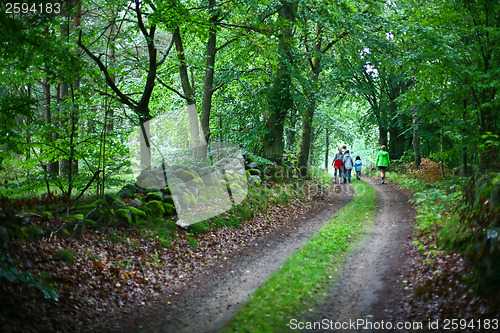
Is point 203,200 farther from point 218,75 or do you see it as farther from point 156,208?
point 218,75

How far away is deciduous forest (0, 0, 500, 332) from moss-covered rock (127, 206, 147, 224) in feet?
0.14

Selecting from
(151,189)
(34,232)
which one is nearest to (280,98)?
(151,189)

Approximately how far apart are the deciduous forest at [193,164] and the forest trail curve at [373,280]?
1.27 feet

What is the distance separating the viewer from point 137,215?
9.20m

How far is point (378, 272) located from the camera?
7367mm

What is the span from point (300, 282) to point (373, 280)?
1.48 meters

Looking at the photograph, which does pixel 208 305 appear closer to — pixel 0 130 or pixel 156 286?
pixel 156 286

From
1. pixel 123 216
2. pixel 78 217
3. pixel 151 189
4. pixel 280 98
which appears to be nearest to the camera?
pixel 78 217

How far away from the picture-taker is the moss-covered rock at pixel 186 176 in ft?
38.8

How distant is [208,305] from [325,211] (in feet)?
28.6

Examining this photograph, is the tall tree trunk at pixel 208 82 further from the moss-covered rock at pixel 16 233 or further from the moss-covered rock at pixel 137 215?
the moss-covered rock at pixel 16 233

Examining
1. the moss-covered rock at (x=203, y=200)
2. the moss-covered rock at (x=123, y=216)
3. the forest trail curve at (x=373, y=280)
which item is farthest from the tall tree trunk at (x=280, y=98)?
the moss-covered rock at (x=123, y=216)

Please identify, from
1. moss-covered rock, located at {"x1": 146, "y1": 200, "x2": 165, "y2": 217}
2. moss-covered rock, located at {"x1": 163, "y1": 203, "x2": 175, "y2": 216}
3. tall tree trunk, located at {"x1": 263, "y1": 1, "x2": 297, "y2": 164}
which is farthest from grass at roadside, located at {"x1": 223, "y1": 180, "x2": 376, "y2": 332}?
tall tree trunk, located at {"x1": 263, "y1": 1, "x2": 297, "y2": 164}

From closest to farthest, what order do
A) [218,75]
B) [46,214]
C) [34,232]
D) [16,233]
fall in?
[16,233]
[34,232]
[46,214]
[218,75]
